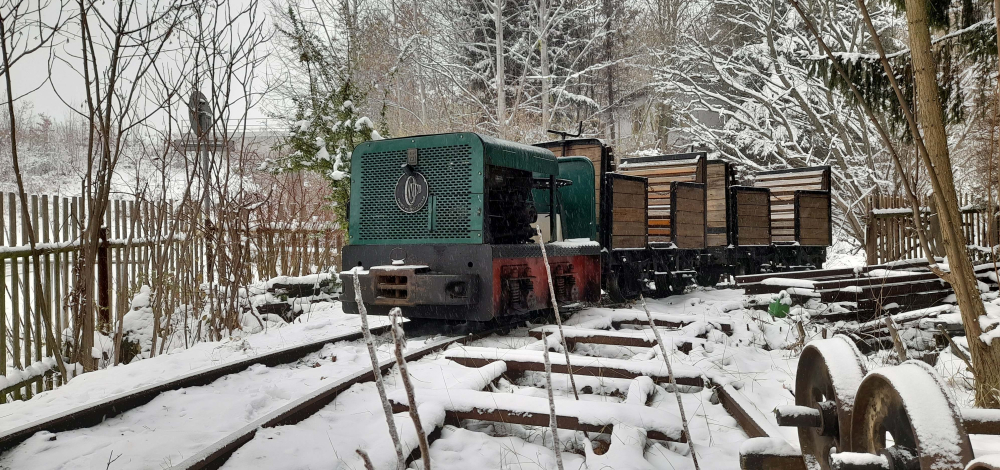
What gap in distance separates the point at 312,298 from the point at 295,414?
5.96 m

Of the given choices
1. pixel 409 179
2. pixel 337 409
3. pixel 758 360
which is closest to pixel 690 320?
pixel 758 360

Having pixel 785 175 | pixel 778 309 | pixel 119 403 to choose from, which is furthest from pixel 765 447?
pixel 785 175

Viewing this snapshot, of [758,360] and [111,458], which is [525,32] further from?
[111,458]

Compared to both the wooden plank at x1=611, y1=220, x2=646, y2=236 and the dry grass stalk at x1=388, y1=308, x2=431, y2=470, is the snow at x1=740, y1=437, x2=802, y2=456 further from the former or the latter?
the wooden plank at x1=611, y1=220, x2=646, y2=236

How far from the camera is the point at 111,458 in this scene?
8.55ft

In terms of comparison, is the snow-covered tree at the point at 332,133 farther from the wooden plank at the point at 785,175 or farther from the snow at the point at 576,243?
the wooden plank at the point at 785,175

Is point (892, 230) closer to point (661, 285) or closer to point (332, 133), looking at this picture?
point (661, 285)

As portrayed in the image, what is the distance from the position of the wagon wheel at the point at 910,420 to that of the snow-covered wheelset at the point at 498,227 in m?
3.64

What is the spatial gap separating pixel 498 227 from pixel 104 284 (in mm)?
3631

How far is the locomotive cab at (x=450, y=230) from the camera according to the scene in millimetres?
5500

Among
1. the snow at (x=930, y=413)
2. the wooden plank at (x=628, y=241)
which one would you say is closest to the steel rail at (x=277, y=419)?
the snow at (x=930, y=413)

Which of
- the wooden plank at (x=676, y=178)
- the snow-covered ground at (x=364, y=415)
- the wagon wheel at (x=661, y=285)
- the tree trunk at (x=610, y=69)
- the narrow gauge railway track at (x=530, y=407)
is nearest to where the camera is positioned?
the snow-covered ground at (x=364, y=415)

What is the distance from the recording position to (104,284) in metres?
6.00

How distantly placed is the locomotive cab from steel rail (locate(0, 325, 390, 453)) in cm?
117
